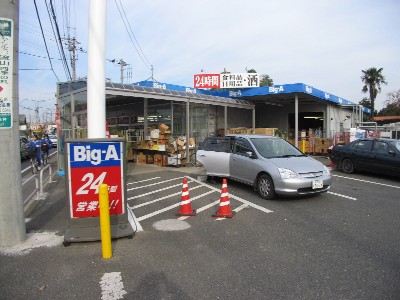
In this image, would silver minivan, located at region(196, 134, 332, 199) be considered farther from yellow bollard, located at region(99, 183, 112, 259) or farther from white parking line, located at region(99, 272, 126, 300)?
white parking line, located at region(99, 272, 126, 300)

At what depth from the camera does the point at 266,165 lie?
780 cm

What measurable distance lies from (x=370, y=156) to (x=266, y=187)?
553 centimetres

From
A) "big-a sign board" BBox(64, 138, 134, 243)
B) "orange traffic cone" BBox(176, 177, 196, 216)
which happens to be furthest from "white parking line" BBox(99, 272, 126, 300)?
"orange traffic cone" BBox(176, 177, 196, 216)

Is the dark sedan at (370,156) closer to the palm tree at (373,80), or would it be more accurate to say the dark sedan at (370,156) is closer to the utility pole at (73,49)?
the utility pole at (73,49)

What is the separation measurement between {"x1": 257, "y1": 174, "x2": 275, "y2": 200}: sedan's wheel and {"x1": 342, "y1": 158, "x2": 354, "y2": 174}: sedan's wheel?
5688 millimetres

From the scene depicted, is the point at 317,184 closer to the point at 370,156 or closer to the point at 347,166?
the point at 370,156

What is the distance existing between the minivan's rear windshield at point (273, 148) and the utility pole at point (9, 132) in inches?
221

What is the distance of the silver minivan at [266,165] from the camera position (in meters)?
7.32

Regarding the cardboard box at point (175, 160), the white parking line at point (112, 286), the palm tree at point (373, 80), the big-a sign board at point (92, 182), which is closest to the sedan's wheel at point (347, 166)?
the cardboard box at point (175, 160)

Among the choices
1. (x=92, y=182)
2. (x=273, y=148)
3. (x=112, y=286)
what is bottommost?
(x=112, y=286)

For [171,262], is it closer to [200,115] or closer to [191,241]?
[191,241]

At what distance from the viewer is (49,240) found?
512 centimetres

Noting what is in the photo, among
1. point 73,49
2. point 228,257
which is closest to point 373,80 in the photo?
point 73,49

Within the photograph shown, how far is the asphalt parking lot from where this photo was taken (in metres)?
3.51
